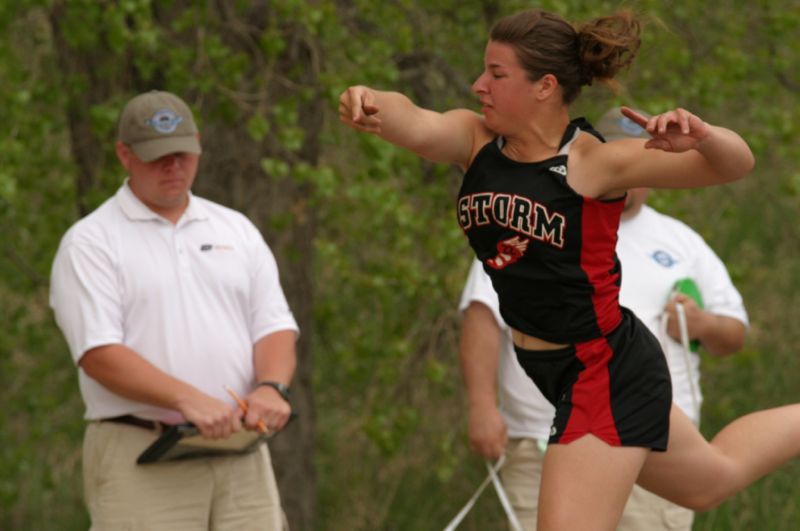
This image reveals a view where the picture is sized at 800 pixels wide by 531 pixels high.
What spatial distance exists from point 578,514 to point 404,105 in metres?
1.16

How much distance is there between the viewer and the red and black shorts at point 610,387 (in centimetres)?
404

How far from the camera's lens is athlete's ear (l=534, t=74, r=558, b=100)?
13.2 ft

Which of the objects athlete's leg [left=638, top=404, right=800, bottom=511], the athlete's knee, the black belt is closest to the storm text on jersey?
athlete's leg [left=638, top=404, right=800, bottom=511]

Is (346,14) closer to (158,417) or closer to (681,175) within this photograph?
(158,417)

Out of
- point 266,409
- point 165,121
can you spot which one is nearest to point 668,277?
point 266,409

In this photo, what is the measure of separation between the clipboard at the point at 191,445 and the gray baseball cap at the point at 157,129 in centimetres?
89

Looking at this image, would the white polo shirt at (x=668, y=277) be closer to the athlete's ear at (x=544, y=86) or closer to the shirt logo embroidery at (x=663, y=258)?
the shirt logo embroidery at (x=663, y=258)

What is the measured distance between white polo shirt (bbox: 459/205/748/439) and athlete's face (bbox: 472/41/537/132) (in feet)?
3.69

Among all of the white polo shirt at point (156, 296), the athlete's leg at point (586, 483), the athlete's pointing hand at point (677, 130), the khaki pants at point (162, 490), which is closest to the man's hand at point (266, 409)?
the white polo shirt at point (156, 296)

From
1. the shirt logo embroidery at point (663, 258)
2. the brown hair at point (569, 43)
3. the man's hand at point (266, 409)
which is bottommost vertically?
the man's hand at point (266, 409)

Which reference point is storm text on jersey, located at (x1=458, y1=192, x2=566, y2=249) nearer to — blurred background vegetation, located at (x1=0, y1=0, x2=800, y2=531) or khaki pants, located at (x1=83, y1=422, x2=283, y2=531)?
khaki pants, located at (x1=83, y1=422, x2=283, y2=531)

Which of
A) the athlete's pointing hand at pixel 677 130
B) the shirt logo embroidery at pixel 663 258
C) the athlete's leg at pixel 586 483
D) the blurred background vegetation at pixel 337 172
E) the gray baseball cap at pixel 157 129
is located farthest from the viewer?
the blurred background vegetation at pixel 337 172

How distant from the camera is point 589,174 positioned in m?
3.94

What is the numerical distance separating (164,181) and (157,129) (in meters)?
0.17
